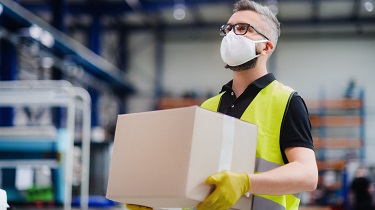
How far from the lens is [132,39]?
21.8m

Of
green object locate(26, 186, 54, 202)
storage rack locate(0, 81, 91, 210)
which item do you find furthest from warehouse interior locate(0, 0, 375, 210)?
green object locate(26, 186, 54, 202)

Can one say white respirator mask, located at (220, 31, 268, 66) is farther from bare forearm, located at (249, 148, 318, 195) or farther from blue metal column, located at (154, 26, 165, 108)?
blue metal column, located at (154, 26, 165, 108)

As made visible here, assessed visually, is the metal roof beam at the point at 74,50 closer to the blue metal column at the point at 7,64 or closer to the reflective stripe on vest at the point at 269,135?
the blue metal column at the point at 7,64

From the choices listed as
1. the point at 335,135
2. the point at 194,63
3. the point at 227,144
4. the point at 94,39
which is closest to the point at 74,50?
the point at 94,39

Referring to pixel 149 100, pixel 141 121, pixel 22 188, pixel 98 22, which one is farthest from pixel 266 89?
pixel 149 100

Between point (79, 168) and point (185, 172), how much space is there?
341 inches

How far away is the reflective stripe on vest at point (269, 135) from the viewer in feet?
7.66

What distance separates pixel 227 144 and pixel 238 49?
0.46 m

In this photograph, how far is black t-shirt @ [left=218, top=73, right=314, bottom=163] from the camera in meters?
2.29

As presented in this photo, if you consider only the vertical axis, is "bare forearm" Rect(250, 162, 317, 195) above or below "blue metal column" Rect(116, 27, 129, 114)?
below

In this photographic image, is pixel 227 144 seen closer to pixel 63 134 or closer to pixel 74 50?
pixel 63 134

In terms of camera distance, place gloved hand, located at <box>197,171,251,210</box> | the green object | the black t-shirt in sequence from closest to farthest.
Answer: gloved hand, located at <box>197,171,251,210</box>, the black t-shirt, the green object

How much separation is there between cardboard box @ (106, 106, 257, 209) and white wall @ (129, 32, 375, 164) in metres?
18.3

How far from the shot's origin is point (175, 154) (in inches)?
82.8
